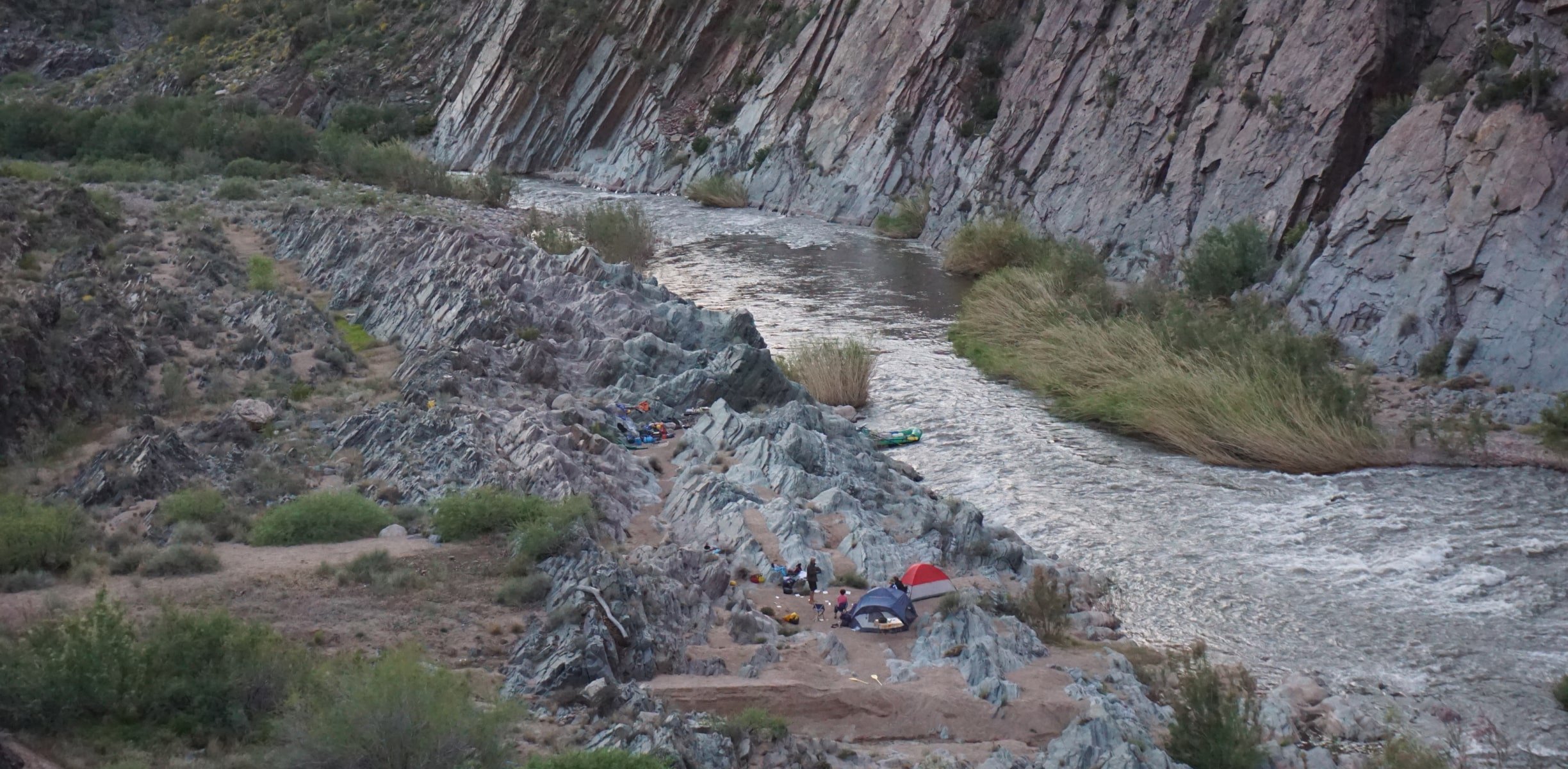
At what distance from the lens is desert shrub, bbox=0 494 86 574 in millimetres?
10219

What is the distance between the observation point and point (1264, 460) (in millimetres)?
17141

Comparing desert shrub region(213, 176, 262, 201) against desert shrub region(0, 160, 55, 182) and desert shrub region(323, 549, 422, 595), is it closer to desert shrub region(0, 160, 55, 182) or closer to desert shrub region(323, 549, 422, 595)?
desert shrub region(0, 160, 55, 182)

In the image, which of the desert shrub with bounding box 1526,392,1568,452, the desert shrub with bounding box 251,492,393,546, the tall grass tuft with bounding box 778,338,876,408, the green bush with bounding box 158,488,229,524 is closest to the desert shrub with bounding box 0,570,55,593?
the green bush with bounding box 158,488,229,524

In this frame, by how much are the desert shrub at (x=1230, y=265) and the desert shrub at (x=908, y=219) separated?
527 inches

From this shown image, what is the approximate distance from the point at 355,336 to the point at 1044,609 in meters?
12.3

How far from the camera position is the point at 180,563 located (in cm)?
1053

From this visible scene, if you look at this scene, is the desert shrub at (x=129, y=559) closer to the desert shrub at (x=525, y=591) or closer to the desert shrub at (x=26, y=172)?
the desert shrub at (x=525, y=591)

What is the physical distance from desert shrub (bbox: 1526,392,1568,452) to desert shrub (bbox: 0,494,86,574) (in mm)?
15805

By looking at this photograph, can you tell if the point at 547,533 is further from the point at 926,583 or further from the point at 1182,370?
the point at 1182,370

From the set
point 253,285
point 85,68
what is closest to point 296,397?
point 253,285

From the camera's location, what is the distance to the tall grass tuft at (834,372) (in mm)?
20531

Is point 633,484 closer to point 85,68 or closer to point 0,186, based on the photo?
point 0,186

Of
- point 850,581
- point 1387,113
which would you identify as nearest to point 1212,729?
point 850,581

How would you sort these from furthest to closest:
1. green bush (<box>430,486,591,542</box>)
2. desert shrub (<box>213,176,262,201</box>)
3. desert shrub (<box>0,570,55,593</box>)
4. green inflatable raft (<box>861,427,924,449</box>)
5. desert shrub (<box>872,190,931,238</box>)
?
desert shrub (<box>872,190,931,238</box>)
desert shrub (<box>213,176,262,201</box>)
green inflatable raft (<box>861,427,924,449</box>)
green bush (<box>430,486,591,542</box>)
desert shrub (<box>0,570,55,593</box>)
